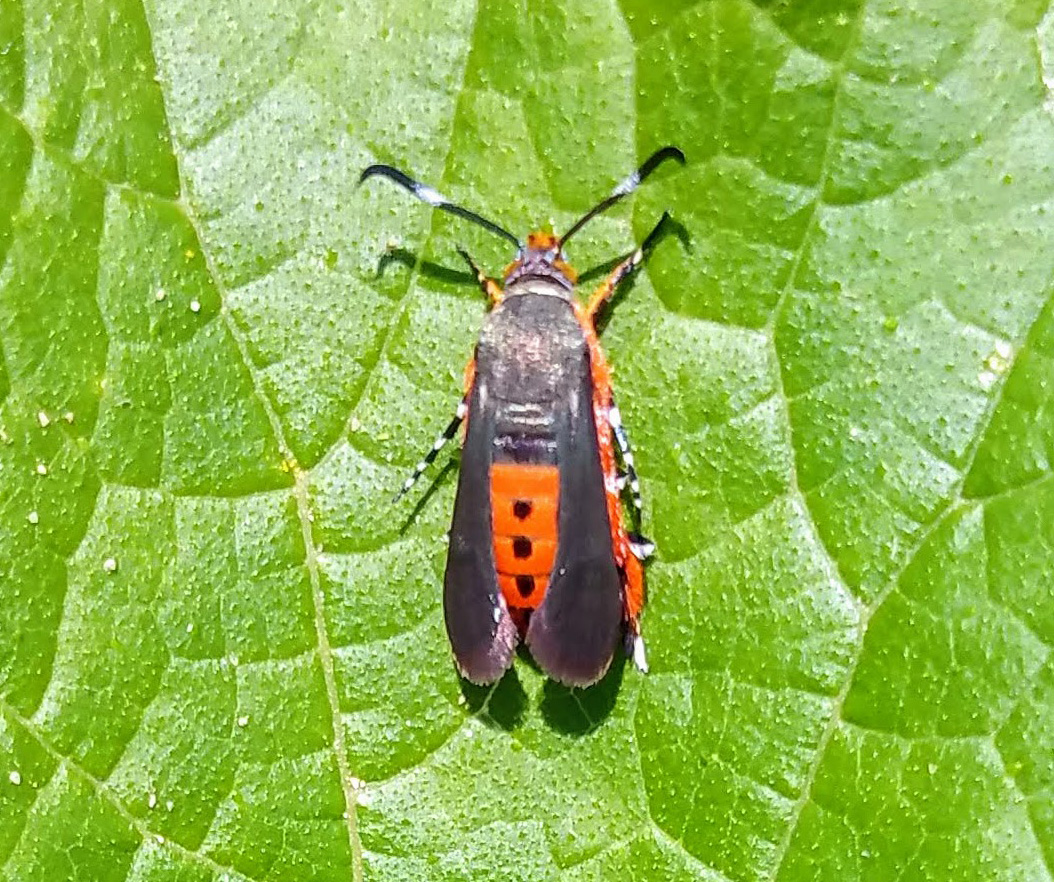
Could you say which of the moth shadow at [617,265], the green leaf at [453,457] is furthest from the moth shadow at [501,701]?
the moth shadow at [617,265]

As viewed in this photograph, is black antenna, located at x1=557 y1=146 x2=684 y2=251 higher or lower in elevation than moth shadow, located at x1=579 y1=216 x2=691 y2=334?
higher

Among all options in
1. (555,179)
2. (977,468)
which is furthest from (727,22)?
(977,468)

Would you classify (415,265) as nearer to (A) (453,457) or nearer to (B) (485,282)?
(B) (485,282)

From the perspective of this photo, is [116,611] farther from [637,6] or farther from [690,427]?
[637,6]

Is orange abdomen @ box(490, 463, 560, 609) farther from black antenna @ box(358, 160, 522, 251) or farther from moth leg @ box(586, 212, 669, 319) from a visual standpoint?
black antenna @ box(358, 160, 522, 251)

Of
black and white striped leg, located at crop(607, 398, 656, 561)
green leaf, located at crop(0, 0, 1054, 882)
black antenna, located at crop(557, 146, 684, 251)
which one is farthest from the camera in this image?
black and white striped leg, located at crop(607, 398, 656, 561)

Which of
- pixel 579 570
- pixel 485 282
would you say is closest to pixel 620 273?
pixel 485 282

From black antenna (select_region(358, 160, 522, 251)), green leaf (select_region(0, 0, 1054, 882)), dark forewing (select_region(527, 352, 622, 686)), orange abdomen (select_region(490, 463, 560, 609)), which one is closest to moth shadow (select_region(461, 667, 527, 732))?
green leaf (select_region(0, 0, 1054, 882))
